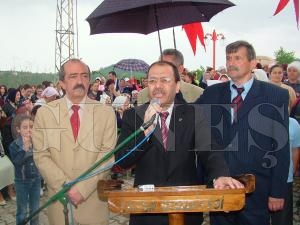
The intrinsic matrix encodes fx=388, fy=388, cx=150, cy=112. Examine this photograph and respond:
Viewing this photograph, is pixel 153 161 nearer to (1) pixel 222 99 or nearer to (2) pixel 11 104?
(1) pixel 222 99

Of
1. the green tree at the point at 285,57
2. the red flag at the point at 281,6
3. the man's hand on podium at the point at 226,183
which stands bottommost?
the man's hand on podium at the point at 226,183

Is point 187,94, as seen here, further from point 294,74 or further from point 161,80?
point 294,74

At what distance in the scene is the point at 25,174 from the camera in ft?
17.8

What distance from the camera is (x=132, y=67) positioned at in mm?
16828

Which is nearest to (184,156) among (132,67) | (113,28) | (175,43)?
(113,28)

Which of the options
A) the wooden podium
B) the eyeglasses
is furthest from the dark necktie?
the wooden podium

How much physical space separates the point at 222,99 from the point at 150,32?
1584mm

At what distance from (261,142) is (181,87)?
6.07 feet

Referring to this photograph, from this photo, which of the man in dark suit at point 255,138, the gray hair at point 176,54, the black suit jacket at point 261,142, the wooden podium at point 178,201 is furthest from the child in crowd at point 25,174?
the wooden podium at point 178,201

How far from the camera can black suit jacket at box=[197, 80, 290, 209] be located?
12.1ft

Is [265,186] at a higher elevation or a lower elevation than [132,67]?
lower

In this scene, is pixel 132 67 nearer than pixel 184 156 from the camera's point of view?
No

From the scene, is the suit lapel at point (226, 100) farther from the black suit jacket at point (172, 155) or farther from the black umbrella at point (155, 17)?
the black umbrella at point (155, 17)

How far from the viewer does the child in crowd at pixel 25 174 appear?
535cm
